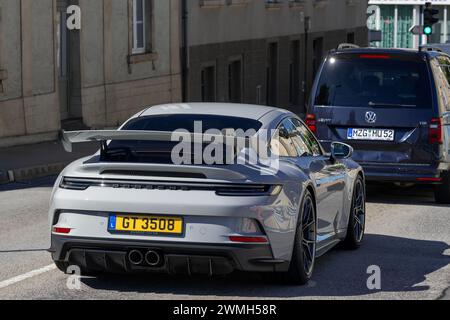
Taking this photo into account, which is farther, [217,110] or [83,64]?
[83,64]

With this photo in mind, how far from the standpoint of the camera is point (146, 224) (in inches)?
359

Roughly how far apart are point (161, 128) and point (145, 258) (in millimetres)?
1531

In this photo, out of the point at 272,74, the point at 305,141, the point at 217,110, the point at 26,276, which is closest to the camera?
the point at 26,276

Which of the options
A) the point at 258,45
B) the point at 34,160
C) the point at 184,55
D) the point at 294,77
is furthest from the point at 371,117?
the point at 294,77

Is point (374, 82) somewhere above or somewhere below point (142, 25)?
below

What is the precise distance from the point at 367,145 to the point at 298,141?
569 cm

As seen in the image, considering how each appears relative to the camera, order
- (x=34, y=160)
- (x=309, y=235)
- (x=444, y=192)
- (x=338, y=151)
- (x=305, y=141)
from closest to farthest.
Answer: (x=309, y=235), (x=305, y=141), (x=338, y=151), (x=444, y=192), (x=34, y=160)

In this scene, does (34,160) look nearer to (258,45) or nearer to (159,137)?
(159,137)

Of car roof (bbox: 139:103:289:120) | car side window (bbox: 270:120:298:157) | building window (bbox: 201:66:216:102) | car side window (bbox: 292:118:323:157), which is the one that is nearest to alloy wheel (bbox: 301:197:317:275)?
car side window (bbox: 270:120:298:157)

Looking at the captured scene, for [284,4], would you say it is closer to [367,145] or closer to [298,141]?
[367,145]

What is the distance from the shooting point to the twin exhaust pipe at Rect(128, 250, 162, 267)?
9.11 m

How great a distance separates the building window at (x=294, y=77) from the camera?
138 feet

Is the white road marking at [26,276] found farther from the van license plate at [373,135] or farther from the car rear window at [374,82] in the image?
the car rear window at [374,82]

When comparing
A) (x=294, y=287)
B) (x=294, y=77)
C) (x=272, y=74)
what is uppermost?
(x=294, y=287)
